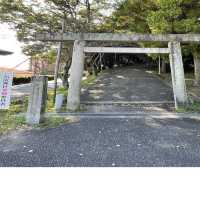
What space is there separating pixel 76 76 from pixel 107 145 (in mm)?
4943

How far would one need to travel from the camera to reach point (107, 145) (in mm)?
5203

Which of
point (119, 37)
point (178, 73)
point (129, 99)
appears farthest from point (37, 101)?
point (178, 73)

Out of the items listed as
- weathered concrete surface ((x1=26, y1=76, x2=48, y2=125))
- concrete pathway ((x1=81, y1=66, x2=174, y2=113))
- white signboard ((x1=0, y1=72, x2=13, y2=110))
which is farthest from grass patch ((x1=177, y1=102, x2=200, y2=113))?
white signboard ((x1=0, y1=72, x2=13, y2=110))

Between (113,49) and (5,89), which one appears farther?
(113,49)

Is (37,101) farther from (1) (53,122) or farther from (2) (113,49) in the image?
(2) (113,49)

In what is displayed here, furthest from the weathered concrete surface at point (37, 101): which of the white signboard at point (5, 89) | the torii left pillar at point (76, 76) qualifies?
the torii left pillar at point (76, 76)

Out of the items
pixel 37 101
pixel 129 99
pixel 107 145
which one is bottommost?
pixel 107 145

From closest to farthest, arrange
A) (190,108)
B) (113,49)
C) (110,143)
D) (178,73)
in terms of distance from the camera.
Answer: (110,143), (190,108), (113,49), (178,73)

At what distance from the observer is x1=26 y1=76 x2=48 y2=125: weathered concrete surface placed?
23.0 feet

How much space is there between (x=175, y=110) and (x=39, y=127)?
5541mm

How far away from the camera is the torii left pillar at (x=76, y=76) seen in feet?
30.9

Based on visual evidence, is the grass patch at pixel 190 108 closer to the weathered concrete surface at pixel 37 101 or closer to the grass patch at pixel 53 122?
the grass patch at pixel 53 122

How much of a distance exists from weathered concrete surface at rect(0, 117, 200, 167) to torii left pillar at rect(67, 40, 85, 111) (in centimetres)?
223

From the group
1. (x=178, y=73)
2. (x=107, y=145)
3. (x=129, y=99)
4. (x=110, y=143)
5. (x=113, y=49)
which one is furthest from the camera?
(x=129, y=99)
